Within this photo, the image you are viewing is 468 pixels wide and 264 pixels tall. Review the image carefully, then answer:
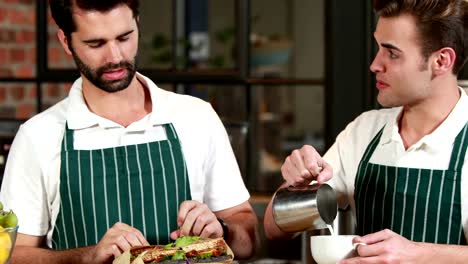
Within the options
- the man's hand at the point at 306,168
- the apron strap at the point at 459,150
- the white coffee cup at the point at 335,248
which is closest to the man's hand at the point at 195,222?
the man's hand at the point at 306,168

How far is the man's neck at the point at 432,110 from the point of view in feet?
7.09

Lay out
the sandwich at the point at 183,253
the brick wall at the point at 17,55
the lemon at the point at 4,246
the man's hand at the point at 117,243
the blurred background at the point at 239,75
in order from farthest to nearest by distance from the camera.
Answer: the brick wall at the point at 17,55 → the blurred background at the point at 239,75 → the man's hand at the point at 117,243 → the sandwich at the point at 183,253 → the lemon at the point at 4,246

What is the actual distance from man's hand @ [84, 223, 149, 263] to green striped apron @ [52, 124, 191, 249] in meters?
0.25

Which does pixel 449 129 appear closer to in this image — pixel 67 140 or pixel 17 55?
pixel 67 140

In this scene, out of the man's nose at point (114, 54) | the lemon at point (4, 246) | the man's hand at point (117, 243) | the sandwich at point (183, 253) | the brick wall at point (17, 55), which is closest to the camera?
the lemon at point (4, 246)

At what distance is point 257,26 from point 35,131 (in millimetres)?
10004

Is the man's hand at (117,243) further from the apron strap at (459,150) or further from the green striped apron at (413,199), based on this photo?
the apron strap at (459,150)

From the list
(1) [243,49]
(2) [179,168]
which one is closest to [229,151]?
→ (2) [179,168]

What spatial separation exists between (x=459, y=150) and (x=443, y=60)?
8.2 inches

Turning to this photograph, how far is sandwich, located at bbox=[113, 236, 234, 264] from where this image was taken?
1.81 metres

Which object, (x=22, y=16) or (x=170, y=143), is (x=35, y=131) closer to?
(x=170, y=143)

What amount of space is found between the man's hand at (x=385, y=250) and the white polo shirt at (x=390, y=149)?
0.27 metres

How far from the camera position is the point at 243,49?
319 cm

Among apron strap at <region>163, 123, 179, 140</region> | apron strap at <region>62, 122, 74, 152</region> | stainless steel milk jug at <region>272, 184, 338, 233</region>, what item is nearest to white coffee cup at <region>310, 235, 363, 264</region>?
stainless steel milk jug at <region>272, 184, 338, 233</region>
